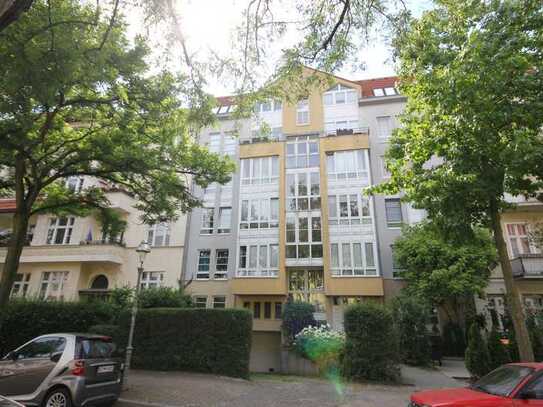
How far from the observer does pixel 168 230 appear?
25125 mm

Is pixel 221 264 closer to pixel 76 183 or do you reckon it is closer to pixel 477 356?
pixel 76 183

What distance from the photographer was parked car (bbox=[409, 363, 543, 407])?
187 inches

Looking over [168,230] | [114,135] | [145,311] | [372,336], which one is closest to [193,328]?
[145,311]

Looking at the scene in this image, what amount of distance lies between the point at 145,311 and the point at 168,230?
12838 millimetres

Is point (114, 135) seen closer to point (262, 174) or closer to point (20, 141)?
point (20, 141)

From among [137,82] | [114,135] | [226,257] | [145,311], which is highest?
[137,82]

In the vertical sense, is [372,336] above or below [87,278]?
below

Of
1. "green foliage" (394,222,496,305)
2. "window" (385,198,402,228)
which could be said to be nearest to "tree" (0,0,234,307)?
"green foliage" (394,222,496,305)

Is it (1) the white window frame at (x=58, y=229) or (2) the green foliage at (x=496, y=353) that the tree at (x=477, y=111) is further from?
(1) the white window frame at (x=58, y=229)

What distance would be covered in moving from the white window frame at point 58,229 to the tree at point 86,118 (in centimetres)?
963

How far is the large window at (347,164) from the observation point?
23938 millimetres

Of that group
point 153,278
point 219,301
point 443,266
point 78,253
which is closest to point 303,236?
point 219,301

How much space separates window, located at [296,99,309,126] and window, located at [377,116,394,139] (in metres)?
5.94

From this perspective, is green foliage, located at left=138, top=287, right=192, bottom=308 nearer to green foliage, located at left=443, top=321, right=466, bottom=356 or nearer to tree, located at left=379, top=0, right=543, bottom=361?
tree, located at left=379, top=0, right=543, bottom=361
